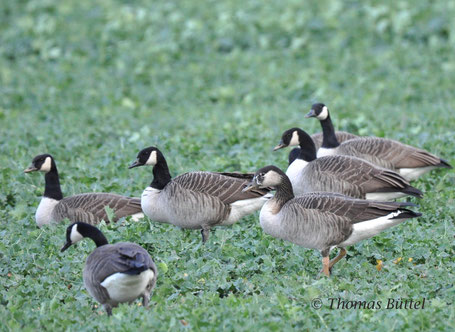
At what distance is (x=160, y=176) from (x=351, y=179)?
2456mm

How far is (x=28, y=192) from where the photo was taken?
38.1 feet

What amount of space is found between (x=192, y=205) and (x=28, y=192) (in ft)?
10.2

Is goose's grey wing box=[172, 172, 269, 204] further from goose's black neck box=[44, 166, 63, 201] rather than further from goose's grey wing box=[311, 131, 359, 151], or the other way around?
goose's grey wing box=[311, 131, 359, 151]

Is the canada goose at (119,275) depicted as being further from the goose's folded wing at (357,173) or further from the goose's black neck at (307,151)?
the goose's black neck at (307,151)

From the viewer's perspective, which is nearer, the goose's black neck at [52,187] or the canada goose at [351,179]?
the canada goose at [351,179]

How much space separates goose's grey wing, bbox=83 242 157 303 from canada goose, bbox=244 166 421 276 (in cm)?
191

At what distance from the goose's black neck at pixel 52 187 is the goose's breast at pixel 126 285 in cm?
374

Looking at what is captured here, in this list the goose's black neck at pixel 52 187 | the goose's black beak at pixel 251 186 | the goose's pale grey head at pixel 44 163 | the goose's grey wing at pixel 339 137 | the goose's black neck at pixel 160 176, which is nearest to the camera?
the goose's black beak at pixel 251 186

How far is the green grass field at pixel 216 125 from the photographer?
7.41 meters

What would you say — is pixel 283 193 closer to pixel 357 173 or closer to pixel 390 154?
pixel 357 173

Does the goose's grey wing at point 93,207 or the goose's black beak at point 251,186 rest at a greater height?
the goose's black beak at point 251,186

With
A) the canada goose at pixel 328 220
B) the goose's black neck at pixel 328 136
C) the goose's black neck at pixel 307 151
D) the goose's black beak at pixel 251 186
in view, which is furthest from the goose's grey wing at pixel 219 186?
the goose's black neck at pixel 328 136

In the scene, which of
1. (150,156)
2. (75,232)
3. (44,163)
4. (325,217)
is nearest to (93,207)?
(150,156)

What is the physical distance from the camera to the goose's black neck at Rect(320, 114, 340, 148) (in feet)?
39.5
